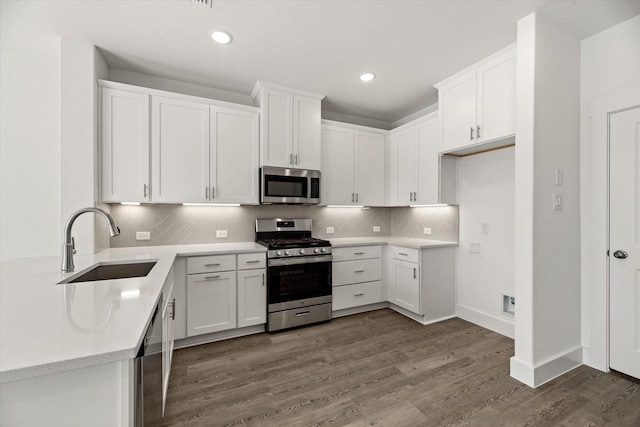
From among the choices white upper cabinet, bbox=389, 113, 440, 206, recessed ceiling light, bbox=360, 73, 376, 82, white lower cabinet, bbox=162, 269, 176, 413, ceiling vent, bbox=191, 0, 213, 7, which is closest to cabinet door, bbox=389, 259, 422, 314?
white upper cabinet, bbox=389, 113, 440, 206

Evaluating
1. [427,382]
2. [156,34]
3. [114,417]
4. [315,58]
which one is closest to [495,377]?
[427,382]

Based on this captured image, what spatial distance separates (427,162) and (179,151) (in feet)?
9.16

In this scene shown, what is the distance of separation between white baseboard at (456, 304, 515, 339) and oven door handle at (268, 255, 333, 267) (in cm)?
173

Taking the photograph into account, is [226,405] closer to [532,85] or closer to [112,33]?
[112,33]

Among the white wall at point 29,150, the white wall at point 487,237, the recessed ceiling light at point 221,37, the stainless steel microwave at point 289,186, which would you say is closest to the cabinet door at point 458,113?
the white wall at point 487,237

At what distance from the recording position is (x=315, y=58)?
2674 millimetres

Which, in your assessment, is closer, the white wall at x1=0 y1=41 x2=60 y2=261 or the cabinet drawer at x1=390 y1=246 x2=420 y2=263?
the white wall at x1=0 y1=41 x2=60 y2=261

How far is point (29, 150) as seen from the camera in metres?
2.54

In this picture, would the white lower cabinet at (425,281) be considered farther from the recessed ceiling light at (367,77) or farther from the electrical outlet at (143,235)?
the electrical outlet at (143,235)

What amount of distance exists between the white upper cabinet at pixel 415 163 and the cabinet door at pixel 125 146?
297 centimetres

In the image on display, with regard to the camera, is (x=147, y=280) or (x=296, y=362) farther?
(x=296, y=362)

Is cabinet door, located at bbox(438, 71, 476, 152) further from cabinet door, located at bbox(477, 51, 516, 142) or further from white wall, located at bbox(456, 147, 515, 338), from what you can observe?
white wall, located at bbox(456, 147, 515, 338)

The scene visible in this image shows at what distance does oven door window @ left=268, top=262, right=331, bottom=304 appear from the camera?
297 centimetres

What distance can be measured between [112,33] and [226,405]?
3.00m
